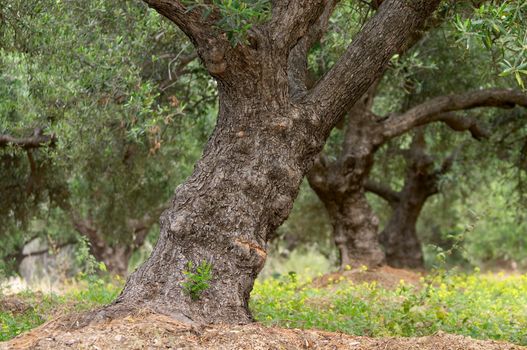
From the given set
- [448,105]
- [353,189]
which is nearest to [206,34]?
[448,105]

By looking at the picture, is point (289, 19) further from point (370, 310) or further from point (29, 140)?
point (29, 140)

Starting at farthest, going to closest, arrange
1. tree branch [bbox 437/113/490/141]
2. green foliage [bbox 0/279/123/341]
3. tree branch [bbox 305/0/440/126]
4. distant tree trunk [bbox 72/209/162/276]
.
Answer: distant tree trunk [bbox 72/209/162/276], tree branch [bbox 437/113/490/141], green foliage [bbox 0/279/123/341], tree branch [bbox 305/0/440/126]

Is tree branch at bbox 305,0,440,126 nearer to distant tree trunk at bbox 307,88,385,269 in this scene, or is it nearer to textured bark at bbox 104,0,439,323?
textured bark at bbox 104,0,439,323

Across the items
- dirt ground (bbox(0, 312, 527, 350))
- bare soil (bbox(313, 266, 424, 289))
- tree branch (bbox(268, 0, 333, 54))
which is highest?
tree branch (bbox(268, 0, 333, 54))

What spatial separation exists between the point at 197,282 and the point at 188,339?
0.71 meters

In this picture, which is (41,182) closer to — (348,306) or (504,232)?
(348,306)

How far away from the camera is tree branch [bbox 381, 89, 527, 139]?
11.6 meters

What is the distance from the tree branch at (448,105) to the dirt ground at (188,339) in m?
6.55

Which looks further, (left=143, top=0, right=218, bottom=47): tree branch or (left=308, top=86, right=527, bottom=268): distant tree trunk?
(left=308, top=86, right=527, bottom=268): distant tree trunk

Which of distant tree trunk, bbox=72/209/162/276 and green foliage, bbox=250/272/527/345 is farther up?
distant tree trunk, bbox=72/209/162/276

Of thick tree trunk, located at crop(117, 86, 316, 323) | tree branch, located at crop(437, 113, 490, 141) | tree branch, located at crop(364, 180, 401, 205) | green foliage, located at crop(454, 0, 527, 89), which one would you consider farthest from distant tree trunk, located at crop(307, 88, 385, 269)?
green foliage, located at crop(454, 0, 527, 89)

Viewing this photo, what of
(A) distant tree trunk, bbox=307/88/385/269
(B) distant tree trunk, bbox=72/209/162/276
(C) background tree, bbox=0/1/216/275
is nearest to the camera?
(C) background tree, bbox=0/1/216/275

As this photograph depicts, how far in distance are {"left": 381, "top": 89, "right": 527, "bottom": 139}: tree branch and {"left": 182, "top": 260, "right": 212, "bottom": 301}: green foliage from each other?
711cm

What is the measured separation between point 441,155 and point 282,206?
12.3m
